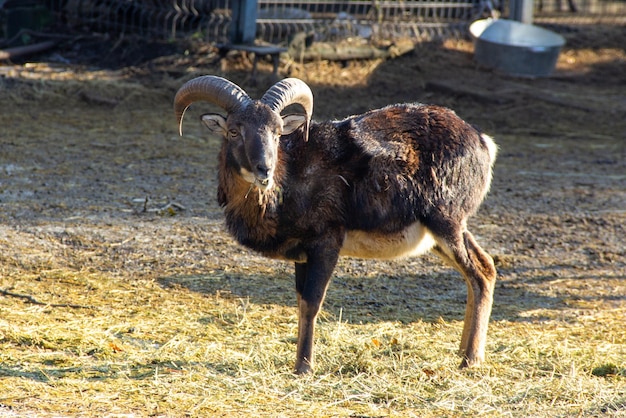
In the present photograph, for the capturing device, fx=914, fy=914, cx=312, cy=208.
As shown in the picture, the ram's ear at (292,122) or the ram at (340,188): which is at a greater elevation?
the ram's ear at (292,122)

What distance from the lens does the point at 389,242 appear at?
242 inches

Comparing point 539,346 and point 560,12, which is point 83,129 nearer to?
point 539,346

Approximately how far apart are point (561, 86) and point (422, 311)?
31.6 feet

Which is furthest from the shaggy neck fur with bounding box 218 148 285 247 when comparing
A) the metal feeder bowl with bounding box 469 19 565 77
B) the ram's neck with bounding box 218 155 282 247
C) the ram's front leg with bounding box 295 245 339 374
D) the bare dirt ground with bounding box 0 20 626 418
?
the metal feeder bowl with bounding box 469 19 565 77

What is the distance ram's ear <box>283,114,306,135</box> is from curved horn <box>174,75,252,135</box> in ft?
0.93

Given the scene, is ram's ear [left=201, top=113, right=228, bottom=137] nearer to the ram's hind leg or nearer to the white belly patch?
the white belly patch

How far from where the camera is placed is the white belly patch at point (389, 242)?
6.11 m

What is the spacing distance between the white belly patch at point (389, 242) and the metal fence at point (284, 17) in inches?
379

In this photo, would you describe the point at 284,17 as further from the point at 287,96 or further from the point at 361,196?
the point at 361,196

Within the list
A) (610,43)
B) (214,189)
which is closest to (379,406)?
(214,189)

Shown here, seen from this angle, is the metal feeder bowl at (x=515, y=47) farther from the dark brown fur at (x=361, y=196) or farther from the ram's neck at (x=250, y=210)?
the ram's neck at (x=250, y=210)

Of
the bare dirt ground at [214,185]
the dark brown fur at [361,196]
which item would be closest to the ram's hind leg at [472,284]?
the dark brown fur at [361,196]

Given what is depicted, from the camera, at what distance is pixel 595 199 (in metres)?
10.1

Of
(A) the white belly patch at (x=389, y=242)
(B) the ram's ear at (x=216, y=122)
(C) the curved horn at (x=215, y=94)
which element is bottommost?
(A) the white belly patch at (x=389, y=242)
